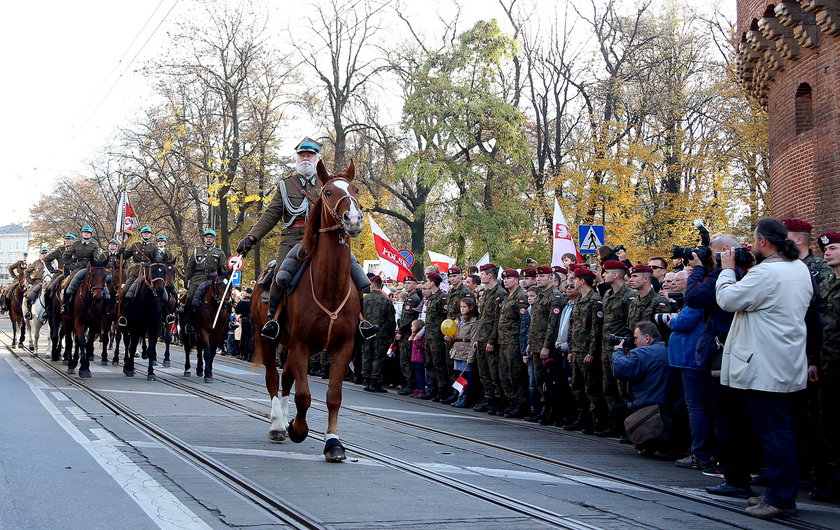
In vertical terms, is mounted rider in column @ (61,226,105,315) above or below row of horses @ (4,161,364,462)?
above

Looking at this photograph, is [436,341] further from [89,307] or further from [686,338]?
[686,338]

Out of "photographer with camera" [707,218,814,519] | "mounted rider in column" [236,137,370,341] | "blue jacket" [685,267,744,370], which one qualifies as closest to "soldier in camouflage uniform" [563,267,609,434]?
"blue jacket" [685,267,744,370]

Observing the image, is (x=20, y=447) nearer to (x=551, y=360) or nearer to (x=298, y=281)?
(x=298, y=281)

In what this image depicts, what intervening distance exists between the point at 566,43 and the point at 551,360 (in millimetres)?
33171

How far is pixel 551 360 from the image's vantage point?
1377 centimetres

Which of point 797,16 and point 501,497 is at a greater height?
point 797,16

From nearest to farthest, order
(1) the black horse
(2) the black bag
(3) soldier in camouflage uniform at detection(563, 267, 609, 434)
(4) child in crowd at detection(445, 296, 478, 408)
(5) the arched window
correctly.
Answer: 1. (2) the black bag
2. (3) soldier in camouflage uniform at detection(563, 267, 609, 434)
3. (4) child in crowd at detection(445, 296, 478, 408)
4. (1) the black horse
5. (5) the arched window

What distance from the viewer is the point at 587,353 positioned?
1274cm

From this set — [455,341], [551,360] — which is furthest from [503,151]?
[551,360]

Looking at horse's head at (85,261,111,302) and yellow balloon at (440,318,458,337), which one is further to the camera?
horse's head at (85,261,111,302)

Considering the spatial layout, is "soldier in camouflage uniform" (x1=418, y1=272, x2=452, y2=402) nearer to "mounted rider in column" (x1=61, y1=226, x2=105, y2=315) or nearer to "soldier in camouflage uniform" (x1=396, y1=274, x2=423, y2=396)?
"soldier in camouflage uniform" (x1=396, y1=274, x2=423, y2=396)

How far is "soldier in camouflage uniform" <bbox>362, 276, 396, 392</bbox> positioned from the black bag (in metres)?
9.18

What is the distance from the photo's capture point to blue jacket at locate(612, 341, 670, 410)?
1092 cm

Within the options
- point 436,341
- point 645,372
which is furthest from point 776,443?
point 436,341
